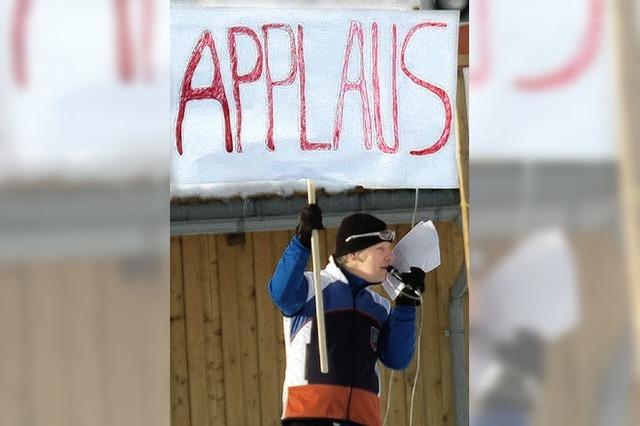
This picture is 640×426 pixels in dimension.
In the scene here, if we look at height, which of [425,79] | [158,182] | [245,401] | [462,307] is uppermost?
[425,79]

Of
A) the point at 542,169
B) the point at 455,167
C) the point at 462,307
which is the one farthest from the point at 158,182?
the point at 462,307

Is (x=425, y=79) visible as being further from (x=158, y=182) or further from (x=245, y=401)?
(x=245, y=401)

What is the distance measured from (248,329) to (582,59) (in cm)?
431

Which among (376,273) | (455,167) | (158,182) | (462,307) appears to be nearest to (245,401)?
(462,307)

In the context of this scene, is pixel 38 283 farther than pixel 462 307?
No

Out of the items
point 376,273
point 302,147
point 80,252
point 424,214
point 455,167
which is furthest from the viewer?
point 424,214

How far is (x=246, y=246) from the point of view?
5570mm

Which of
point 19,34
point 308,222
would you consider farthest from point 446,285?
point 19,34

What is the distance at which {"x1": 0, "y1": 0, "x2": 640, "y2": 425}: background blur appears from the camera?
133 cm

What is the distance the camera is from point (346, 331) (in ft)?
12.5

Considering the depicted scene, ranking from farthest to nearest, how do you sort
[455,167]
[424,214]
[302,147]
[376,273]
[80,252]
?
Result: [424,214], [376,273], [455,167], [302,147], [80,252]

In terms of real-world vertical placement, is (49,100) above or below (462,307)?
above

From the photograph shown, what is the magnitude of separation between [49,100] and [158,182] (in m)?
0.15

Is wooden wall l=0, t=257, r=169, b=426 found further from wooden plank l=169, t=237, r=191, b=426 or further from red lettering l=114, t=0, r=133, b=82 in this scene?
wooden plank l=169, t=237, r=191, b=426
